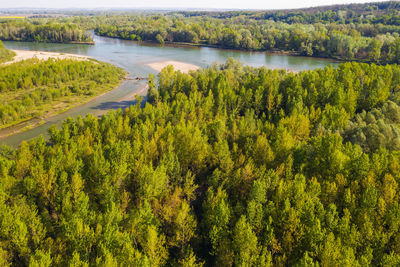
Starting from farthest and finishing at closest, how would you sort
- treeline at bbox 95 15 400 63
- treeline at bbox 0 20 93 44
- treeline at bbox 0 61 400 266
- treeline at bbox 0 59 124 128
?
treeline at bbox 0 20 93 44, treeline at bbox 95 15 400 63, treeline at bbox 0 59 124 128, treeline at bbox 0 61 400 266

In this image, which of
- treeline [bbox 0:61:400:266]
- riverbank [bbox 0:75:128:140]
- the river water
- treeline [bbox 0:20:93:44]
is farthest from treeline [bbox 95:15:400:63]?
riverbank [bbox 0:75:128:140]

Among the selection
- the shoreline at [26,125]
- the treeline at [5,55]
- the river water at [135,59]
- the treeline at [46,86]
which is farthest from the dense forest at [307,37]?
the shoreline at [26,125]

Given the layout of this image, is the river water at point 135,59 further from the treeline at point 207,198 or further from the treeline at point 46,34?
the treeline at point 207,198

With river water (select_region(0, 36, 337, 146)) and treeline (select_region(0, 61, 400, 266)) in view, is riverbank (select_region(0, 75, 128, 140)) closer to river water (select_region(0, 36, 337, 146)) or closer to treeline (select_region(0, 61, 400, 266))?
river water (select_region(0, 36, 337, 146))

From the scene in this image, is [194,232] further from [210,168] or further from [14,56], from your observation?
[14,56]

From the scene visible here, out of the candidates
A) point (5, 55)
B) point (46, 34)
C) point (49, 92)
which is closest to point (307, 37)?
point (49, 92)

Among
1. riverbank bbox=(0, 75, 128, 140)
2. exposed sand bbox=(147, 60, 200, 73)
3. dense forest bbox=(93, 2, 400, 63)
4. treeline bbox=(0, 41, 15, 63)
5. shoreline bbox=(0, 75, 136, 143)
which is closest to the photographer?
shoreline bbox=(0, 75, 136, 143)
